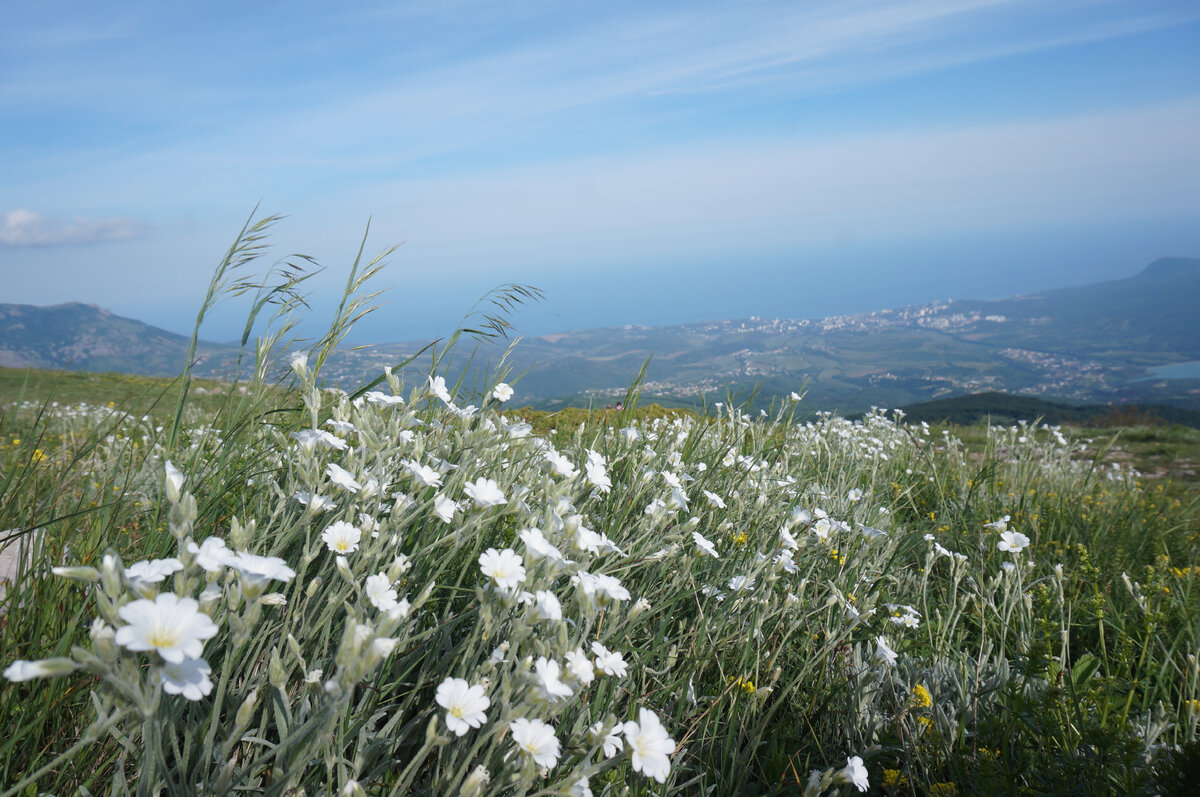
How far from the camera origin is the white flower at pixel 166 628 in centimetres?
89

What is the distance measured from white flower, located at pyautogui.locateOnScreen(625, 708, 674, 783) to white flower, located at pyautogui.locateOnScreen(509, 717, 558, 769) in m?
0.17

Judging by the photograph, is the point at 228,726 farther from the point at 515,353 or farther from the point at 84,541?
the point at 515,353

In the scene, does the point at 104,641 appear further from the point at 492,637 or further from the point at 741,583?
the point at 741,583

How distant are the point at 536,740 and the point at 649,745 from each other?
270mm

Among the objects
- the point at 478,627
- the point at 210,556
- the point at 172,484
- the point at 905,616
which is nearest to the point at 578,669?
the point at 478,627

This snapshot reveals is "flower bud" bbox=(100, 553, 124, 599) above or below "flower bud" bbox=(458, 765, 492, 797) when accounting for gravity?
above

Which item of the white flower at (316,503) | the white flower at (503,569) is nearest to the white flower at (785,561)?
the white flower at (503,569)

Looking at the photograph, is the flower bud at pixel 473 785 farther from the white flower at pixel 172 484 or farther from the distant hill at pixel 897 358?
the distant hill at pixel 897 358

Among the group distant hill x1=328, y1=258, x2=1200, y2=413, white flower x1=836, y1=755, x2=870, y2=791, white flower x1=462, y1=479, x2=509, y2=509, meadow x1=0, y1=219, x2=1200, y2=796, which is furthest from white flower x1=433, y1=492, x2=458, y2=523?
distant hill x1=328, y1=258, x2=1200, y2=413

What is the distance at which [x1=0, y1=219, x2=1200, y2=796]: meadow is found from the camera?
119cm

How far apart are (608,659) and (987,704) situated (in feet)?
4.91

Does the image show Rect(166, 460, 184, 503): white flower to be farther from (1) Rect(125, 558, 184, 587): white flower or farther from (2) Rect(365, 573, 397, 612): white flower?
(2) Rect(365, 573, 397, 612): white flower

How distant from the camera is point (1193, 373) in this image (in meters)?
138

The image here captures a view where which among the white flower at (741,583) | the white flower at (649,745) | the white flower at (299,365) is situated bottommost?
the white flower at (741,583)
